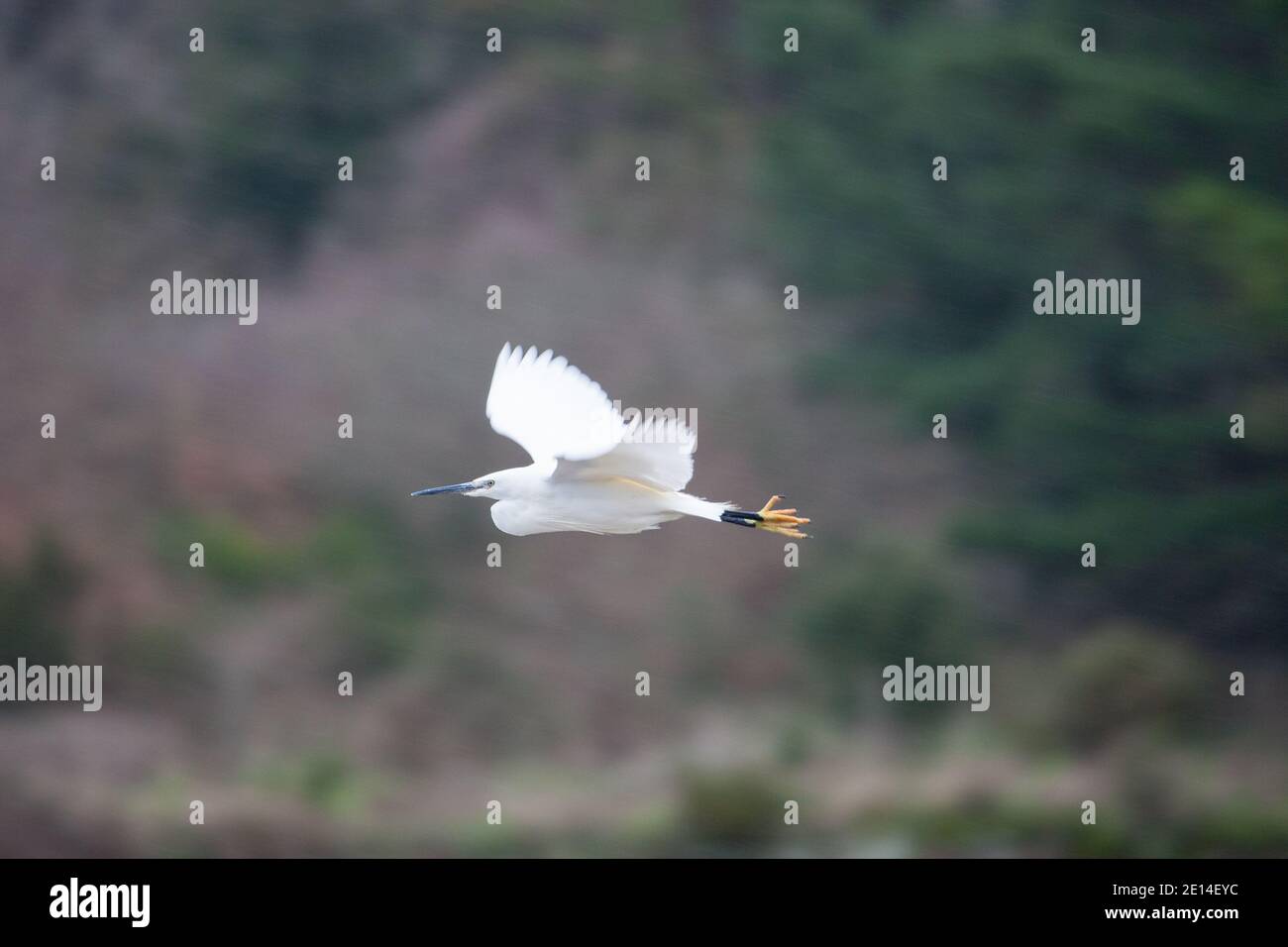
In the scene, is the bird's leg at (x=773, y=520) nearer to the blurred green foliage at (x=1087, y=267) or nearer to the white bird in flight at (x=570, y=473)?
the white bird in flight at (x=570, y=473)

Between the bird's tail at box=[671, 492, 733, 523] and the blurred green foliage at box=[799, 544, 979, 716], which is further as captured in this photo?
the blurred green foliage at box=[799, 544, 979, 716]

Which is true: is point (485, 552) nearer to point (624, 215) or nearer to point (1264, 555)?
point (624, 215)

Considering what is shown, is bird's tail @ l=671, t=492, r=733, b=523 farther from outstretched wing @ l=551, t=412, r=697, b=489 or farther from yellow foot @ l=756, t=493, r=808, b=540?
yellow foot @ l=756, t=493, r=808, b=540

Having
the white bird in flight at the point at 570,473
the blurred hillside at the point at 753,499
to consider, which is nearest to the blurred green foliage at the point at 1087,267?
the blurred hillside at the point at 753,499

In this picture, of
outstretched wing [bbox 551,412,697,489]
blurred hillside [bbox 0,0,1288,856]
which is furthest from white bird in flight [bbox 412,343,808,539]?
blurred hillside [bbox 0,0,1288,856]

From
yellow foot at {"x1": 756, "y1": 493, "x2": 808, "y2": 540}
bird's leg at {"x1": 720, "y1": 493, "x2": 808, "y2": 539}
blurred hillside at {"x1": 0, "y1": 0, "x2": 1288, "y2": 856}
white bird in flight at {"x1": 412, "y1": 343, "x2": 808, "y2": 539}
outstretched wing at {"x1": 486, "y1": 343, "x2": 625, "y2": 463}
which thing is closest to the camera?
outstretched wing at {"x1": 486, "y1": 343, "x2": 625, "y2": 463}

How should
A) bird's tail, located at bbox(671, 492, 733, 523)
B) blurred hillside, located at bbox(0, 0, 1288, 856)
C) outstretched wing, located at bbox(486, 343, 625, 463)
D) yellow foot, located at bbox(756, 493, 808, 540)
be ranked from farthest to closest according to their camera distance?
blurred hillside, located at bbox(0, 0, 1288, 856)
yellow foot, located at bbox(756, 493, 808, 540)
bird's tail, located at bbox(671, 492, 733, 523)
outstretched wing, located at bbox(486, 343, 625, 463)

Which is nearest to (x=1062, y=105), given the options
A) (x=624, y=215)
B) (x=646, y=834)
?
(x=624, y=215)
